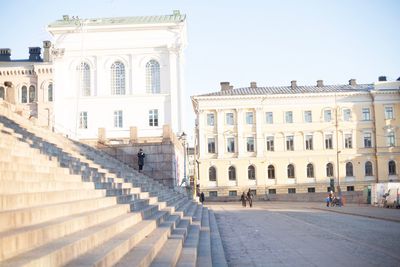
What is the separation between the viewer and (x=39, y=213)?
599 cm

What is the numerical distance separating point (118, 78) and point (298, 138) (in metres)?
22.4

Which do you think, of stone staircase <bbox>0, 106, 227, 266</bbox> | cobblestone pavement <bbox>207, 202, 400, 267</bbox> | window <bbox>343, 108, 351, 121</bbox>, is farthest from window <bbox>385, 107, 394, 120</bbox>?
stone staircase <bbox>0, 106, 227, 266</bbox>

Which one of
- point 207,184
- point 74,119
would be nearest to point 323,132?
point 207,184

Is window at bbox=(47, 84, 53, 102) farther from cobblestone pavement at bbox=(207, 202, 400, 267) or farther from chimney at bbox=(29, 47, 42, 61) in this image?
cobblestone pavement at bbox=(207, 202, 400, 267)

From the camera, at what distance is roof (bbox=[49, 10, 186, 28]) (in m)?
54.5

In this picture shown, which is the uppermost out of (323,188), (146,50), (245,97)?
(146,50)

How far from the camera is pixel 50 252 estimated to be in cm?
471

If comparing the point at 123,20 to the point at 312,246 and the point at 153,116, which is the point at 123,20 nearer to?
the point at 153,116

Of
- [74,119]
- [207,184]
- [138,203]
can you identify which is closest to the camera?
[138,203]

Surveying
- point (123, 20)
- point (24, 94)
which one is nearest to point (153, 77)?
point (123, 20)

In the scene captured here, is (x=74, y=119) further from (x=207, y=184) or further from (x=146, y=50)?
(x=207, y=184)

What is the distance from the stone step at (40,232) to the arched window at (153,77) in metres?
46.1

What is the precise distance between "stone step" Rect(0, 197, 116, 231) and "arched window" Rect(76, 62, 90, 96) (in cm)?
4680

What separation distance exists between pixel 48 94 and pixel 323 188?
35690 millimetres
